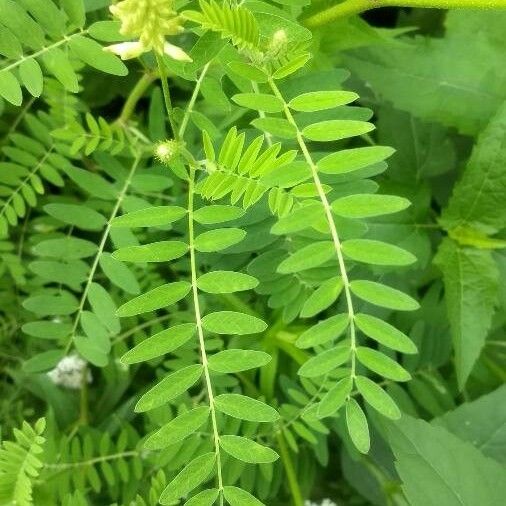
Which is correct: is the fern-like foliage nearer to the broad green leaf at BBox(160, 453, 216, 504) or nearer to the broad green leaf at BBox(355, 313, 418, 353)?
the broad green leaf at BBox(160, 453, 216, 504)

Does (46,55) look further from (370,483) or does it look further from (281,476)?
(370,483)

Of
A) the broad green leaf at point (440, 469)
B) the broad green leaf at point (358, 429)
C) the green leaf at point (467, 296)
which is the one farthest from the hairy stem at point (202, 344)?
the green leaf at point (467, 296)

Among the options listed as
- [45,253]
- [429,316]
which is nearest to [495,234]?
[429,316]

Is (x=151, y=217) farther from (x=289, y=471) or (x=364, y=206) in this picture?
(x=289, y=471)

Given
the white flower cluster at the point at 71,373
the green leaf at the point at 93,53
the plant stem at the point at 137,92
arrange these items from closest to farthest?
the green leaf at the point at 93,53, the plant stem at the point at 137,92, the white flower cluster at the point at 71,373

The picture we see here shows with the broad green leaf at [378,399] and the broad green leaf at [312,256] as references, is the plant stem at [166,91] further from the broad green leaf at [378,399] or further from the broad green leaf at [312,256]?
the broad green leaf at [378,399]

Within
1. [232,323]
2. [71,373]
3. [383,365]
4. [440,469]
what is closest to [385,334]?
[383,365]
